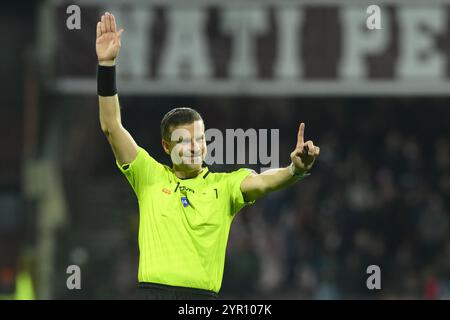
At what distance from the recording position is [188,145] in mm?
6078

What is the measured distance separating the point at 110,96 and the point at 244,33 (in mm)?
11055

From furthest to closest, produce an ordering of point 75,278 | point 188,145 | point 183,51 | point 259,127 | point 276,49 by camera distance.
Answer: point 259,127
point 276,49
point 183,51
point 75,278
point 188,145

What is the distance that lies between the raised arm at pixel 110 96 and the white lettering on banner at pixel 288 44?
36.0 feet

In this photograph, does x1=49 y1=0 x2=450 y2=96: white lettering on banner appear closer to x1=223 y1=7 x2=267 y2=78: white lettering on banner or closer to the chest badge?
x1=223 y1=7 x2=267 y2=78: white lettering on banner

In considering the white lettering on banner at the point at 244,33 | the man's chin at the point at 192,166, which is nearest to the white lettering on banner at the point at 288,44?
the white lettering on banner at the point at 244,33

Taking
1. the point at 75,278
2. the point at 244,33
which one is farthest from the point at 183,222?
the point at 244,33

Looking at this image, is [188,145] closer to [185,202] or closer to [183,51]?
[185,202]

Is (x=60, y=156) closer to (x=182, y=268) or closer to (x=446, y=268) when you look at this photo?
(x=446, y=268)

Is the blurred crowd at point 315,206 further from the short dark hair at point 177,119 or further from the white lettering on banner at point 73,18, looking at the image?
the short dark hair at point 177,119

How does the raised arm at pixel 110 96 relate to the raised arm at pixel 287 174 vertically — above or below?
above

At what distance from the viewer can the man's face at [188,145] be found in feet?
20.0

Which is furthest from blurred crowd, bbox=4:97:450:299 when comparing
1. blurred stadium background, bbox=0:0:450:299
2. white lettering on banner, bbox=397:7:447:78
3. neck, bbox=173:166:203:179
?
neck, bbox=173:166:203:179

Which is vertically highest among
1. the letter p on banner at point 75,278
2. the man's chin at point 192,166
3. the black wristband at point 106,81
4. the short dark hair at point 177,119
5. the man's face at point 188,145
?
the black wristband at point 106,81

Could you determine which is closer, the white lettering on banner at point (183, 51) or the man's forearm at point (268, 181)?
the man's forearm at point (268, 181)
